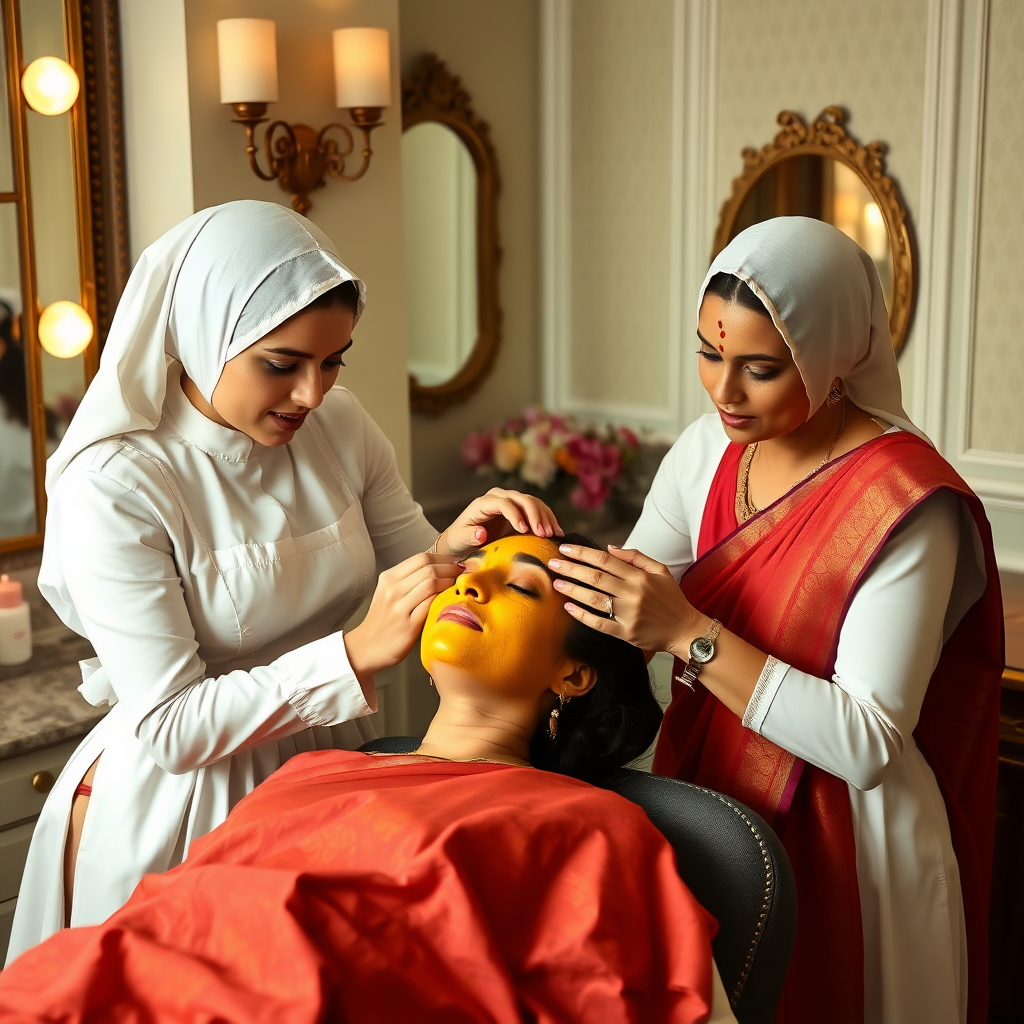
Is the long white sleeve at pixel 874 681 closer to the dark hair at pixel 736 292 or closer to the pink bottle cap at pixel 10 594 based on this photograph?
the dark hair at pixel 736 292

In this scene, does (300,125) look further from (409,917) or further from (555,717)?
(409,917)

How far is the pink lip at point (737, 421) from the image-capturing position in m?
1.60

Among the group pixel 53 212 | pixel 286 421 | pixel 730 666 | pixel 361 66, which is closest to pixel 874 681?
pixel 730 666

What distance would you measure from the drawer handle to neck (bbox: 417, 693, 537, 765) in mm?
930

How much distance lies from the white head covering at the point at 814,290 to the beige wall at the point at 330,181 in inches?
54.5

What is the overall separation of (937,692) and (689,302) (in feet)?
6.32

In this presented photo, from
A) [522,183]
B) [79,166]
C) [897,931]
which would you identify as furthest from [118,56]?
[897,931]

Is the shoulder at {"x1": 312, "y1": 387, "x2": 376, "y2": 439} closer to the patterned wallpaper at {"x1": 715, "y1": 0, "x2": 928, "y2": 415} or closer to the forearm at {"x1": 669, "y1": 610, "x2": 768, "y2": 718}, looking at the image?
the forearm at {"x1": 669, "y1": 610, "x2": 768, "y2": 718}

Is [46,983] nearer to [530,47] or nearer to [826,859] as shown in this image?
[826,859]

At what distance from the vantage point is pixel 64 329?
255 cm

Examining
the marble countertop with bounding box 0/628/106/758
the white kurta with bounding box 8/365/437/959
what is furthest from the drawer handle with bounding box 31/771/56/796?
the white kurta with bounding box 8/365/437/959

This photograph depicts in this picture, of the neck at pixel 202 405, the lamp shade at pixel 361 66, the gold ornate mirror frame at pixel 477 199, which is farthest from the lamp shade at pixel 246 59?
the neck at pixel 202 405

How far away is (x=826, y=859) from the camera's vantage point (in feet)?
5.30

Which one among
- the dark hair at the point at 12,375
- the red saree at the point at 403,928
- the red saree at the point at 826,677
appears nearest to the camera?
the red saree at the point at 403,928
